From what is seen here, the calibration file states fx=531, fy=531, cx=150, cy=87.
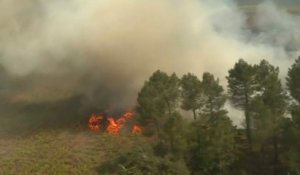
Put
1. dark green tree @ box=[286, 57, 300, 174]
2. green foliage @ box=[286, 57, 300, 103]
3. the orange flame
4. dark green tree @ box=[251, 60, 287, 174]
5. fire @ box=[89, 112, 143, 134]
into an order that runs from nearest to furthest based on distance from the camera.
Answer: dark green tree @ box=[286, 57, 300, 174] < dark green tree @ box=[251, 60, 287, 174] < green foliage @ box=[286, 57, 300, 103] < the orange flame < fire @ box=[89, 112, 143, 134]

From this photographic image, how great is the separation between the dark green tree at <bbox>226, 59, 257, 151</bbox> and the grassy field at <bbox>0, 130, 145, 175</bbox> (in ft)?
39.2

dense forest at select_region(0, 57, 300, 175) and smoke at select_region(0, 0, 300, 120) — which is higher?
smoke at select_region(0, 0, 300, 120)

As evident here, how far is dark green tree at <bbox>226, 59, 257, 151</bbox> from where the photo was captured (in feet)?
Result: 144

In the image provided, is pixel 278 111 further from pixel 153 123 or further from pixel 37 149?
pixel 37 149

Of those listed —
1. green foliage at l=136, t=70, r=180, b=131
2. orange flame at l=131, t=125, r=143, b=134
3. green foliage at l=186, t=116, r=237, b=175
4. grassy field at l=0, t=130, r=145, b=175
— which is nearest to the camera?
green foliage at l=186, t=116, r=237, b=175

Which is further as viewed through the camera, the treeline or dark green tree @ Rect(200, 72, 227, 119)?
dark green tree @ Rect(200, 72, 227, 119)

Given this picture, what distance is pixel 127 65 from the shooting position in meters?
65.4

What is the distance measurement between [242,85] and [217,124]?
4249 mm

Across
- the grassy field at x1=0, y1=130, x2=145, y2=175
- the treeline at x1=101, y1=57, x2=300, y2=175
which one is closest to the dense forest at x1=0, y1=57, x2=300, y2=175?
the treeline at x1=101, y1=57, x2=300, y2=175

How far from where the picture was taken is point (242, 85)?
44625 millimetres

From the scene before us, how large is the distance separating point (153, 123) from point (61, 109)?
20.9 metres

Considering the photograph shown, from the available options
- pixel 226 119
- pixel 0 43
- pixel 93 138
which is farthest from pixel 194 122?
pixel 0 43

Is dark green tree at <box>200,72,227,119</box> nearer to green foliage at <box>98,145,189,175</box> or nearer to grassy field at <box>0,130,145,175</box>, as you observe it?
green foliage at <box>98,145,189,175</box>

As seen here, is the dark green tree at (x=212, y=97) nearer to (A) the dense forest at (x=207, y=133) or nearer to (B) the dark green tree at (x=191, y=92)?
(A) the dense forest at (x=207, y=133)
